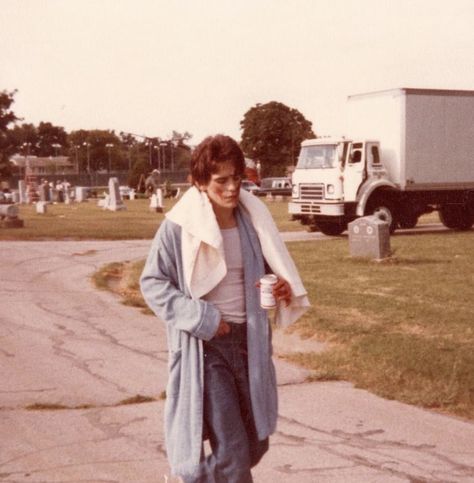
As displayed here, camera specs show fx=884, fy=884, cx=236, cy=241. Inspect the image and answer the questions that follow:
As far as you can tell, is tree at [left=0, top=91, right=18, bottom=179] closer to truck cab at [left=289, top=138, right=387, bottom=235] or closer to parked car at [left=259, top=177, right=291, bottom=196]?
truck cab at [left=289, top=138, right=387, bottom=235]

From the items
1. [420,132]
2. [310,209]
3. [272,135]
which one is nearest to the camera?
[310,209]

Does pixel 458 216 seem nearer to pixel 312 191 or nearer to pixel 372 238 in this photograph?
pixel 312 191

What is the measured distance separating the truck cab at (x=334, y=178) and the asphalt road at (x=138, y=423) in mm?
15256

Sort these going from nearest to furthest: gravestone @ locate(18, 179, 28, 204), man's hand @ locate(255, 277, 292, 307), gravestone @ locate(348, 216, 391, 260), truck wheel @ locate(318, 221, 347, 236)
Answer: man's hand @ locate(255, 277, 292, 307)
gravestone @ locate(348, 216, 391, 260)
truck wheel @ locate(318, 221, 347, 236)
gravestone @ locate(18, 179, 28, 204)

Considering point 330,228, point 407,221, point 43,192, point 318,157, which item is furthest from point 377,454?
point 43,192

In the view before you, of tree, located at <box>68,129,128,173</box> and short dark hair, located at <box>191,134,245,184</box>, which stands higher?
tree, located at <box>68,129,128,173</box>

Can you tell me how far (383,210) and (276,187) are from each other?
126 ft

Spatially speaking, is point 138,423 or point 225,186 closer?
point 225,186

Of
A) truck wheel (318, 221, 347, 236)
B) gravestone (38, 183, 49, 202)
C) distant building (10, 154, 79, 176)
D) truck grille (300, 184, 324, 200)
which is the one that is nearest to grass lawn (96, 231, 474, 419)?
truck grille (300, 184, 324, 200)

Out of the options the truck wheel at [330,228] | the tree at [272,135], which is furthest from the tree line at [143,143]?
the truck wheel at [330,228]

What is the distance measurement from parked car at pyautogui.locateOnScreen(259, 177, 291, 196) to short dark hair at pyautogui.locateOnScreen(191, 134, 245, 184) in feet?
188

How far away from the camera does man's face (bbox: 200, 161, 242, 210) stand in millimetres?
3857

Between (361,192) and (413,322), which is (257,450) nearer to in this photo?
(413,322)

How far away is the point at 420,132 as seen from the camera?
25.7 metres
